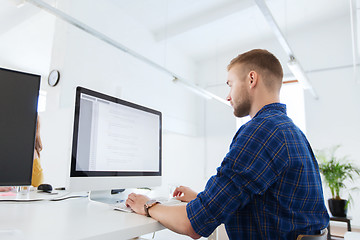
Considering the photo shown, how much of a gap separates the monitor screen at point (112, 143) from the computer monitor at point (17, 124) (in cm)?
33

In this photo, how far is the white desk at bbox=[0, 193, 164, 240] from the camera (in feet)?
1.90

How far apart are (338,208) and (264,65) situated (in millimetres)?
2847

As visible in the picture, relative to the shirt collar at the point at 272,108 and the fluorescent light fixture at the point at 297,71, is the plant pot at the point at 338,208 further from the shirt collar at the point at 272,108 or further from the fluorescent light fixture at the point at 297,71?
the shirt collar at the point at 272,108

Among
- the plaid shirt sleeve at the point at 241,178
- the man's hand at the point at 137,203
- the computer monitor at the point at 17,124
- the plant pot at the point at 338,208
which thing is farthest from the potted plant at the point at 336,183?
the computer monitor at the point at 17,124

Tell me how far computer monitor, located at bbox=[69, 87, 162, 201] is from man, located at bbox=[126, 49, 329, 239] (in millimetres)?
297

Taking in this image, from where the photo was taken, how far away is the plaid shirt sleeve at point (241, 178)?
2.55 ft

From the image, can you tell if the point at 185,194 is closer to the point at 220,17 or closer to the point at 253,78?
the point at 253,78

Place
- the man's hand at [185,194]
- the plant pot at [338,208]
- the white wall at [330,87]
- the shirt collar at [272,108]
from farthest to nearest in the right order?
the white wall at [330,87] → the plant pot at [338,208] → the man's hand at [185,194] → the shirt collar at [272,108]

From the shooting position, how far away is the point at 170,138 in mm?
5055

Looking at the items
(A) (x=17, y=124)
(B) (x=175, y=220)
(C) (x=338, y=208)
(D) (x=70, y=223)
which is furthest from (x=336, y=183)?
(A) (x=17, y=124)

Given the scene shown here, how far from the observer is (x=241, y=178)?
0.78 metres

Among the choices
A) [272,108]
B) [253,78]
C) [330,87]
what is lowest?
[272,108]

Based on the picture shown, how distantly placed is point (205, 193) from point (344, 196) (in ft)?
13.7

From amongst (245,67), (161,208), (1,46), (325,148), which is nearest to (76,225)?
(161,208)
